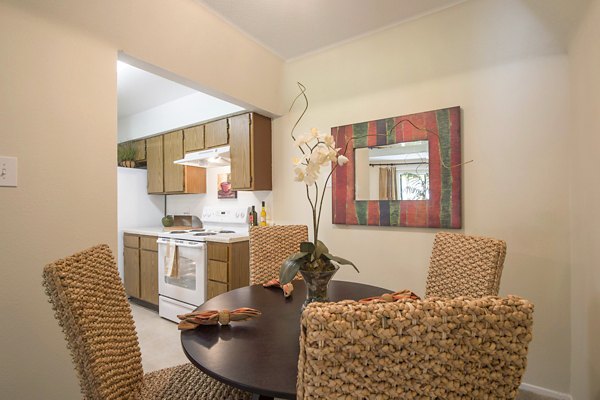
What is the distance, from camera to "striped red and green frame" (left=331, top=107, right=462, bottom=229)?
2.00 metres

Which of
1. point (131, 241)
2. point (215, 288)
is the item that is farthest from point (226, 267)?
point (131, 241)

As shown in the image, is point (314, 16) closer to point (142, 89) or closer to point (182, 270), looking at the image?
point (142, 89)

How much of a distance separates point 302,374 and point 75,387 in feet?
5.43

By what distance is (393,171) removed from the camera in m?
2.22

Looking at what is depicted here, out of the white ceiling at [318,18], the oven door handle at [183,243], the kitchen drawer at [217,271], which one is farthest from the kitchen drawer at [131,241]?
the white ceiling at [318,18]

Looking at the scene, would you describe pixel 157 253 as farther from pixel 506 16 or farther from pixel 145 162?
pixel 506 16

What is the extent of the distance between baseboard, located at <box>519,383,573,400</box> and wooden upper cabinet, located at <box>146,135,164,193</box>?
3956 millimetres

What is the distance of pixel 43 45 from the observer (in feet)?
4.55

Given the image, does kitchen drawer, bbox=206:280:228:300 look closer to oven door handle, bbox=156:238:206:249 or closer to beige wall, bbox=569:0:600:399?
oven door handle, bbox=156:238:206:249

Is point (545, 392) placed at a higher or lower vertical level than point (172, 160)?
lower

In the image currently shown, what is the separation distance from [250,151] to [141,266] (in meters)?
1.98

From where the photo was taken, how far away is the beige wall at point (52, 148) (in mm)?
1292

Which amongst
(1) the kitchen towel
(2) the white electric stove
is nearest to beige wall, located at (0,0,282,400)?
(2) the white electric stove

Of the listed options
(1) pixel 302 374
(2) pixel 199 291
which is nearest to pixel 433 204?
(1) pixel 302 374
